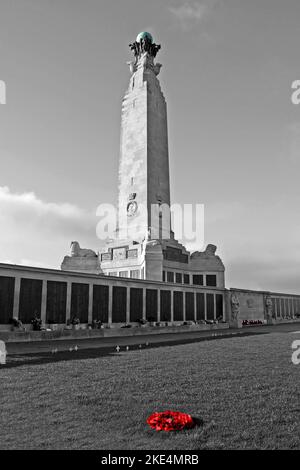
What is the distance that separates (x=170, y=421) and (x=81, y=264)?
129 ft

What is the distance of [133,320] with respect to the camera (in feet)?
100

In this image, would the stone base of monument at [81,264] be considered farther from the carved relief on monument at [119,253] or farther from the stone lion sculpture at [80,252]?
the carved relief on monument at [119,253]

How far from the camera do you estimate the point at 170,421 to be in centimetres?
683

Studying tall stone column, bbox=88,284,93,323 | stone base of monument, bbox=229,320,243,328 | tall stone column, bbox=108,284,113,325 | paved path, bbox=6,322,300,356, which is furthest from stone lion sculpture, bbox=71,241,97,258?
paved path, bbox=6,322,300,356

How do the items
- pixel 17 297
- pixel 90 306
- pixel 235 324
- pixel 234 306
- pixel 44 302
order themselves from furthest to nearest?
pixel 234 306 < pixel 235 324 < pixel 90 306 < pixel 44 302 < pixel 17 297

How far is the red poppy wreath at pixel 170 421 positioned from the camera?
22.0 feet

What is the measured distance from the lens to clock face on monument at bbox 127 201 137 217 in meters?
47.2

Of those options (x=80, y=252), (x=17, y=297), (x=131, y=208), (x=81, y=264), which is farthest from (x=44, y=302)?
(x=131, y=208)

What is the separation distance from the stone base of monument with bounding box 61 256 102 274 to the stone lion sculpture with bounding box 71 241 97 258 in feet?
0.93

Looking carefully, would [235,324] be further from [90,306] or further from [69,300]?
[69,300]

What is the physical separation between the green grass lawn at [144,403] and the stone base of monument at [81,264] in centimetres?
3235
